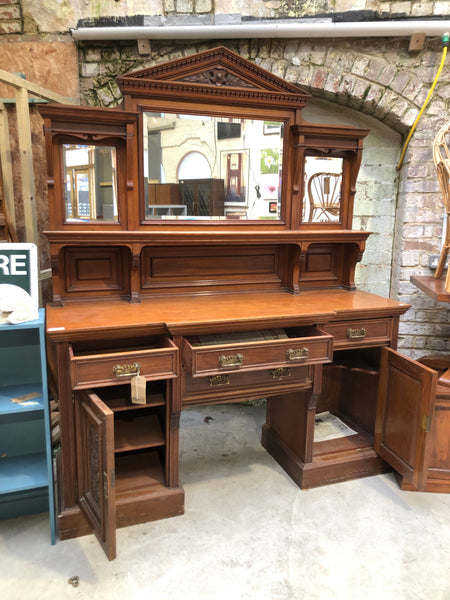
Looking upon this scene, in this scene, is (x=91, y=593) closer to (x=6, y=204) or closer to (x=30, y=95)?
(x=6, y=204)

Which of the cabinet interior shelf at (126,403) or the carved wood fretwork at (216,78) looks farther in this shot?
the carved wood fretwork at (216,78)

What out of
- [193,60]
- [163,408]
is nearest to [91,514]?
[163,408]

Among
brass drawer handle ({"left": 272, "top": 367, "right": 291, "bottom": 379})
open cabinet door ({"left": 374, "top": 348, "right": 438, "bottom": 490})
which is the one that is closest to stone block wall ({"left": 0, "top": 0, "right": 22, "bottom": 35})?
brass drawer handle ({"left": 272, "top": 367, "right": 291, "bottom": 379})

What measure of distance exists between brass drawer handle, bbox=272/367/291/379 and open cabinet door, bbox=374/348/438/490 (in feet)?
1.94

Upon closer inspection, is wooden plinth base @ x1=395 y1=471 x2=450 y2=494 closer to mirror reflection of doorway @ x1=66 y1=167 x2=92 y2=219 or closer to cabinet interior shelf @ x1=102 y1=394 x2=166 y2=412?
cabinet interior shelf @ x1=102 y1=394 x2=166 y2=412

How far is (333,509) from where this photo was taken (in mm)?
2273

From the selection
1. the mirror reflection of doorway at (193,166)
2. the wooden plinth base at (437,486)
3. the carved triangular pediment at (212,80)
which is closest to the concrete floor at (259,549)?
the wooden plinth base at (437,486)

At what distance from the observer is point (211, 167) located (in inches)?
97.1

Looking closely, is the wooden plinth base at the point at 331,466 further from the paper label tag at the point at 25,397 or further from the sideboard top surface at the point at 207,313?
the paper label tag at the point at 25,397

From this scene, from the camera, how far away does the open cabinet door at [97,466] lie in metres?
1.64

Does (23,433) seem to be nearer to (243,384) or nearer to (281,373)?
(243,384)

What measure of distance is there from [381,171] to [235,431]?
6.75 ft

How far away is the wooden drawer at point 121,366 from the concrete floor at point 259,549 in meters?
0.77

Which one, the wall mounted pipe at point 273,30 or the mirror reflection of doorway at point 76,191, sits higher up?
the wall mounted pipe at point 273,30
